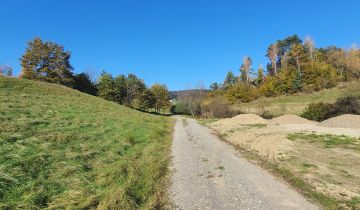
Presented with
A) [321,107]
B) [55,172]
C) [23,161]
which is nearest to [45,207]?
[55,172]

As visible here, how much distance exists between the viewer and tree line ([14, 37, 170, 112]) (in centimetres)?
5447

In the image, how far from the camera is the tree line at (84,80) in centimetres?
5447

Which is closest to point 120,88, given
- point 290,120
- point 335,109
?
point 290,120

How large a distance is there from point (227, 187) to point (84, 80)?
6705 centimetres

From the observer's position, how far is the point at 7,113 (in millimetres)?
14812

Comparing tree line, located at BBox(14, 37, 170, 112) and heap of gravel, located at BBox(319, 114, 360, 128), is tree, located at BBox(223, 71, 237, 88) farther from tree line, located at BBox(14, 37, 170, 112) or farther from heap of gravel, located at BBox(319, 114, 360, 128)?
heap of gravel, located at BBox(319, 114, 360, 128)

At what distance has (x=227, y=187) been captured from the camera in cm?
835

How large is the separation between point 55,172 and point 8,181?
1.37 meters

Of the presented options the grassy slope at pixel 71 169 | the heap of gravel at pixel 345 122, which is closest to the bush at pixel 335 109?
the heap of gravel at pixel 345 122

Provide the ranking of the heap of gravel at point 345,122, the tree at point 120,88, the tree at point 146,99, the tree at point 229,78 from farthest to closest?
the tree at point 229,78 < the tree at point 146,99 < the tree at point 120,88 < the heap of gravel at point 345,122

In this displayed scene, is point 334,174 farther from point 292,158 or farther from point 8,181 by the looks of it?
point 8,181

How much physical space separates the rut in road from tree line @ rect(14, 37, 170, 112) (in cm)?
5128

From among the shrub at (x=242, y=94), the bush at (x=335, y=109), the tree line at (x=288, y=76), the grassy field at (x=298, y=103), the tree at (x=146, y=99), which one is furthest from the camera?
the tree at (x=146, y=99)

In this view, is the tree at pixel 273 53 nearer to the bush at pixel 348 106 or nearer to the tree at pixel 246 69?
the tree at pixel 246 69
